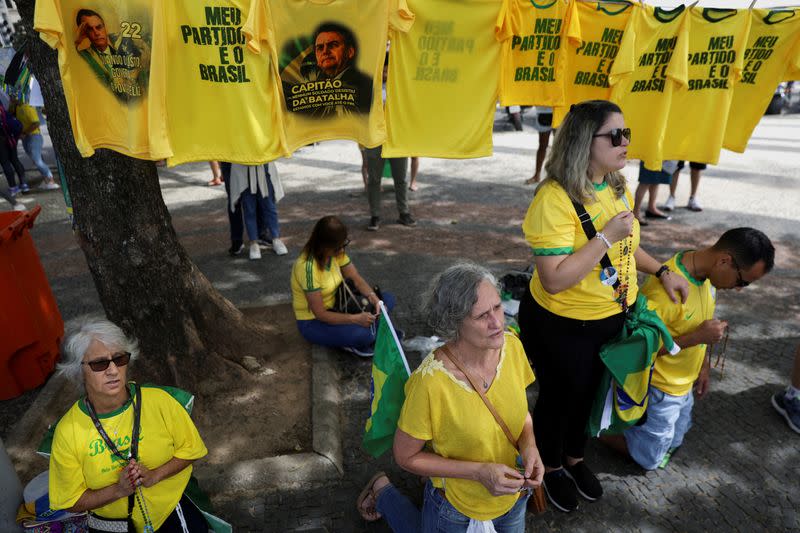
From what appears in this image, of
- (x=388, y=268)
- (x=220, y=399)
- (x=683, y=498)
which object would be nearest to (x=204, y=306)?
(x=220, y=399)

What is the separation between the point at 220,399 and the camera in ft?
12.7

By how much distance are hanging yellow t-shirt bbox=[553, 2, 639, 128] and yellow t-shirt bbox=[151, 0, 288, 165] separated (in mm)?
2114

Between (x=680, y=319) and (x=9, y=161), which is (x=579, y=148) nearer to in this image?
(x=680, y=319)

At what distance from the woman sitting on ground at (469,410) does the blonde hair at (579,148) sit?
70cm

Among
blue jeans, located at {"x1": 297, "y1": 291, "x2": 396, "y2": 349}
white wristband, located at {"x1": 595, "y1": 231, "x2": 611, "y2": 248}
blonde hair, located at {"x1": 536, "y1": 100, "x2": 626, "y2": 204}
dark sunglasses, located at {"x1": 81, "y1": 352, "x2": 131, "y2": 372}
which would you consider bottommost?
blue jeans, located at {"x1": 297, "y1": 291, "x2": 396, "y2": 349}

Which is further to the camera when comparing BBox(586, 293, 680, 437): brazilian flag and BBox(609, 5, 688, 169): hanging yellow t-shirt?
BBox(609, 5, 688, 169): hanging yellow t-shirt

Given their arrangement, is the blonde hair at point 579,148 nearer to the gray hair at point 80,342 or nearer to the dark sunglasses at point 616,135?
the dark sunglasses at point 616,135

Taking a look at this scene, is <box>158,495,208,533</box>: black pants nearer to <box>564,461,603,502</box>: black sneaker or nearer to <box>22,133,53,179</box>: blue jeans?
<box>564,461,603,502</box>: black sneaker

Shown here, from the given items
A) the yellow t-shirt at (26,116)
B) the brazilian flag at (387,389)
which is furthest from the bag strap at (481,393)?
the yellow t-shirt at (26,116)

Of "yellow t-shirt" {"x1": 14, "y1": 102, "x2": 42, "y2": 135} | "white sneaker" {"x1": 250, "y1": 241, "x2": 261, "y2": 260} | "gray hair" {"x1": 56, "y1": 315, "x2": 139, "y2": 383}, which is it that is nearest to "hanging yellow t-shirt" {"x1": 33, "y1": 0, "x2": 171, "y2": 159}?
"gray hair" {"x1": 56, "y1": 315, "x2": 139, "y2": 383}

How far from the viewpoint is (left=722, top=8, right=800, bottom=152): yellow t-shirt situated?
12.1 feet

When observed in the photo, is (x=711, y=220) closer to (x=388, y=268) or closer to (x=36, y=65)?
(x=388, y=268)

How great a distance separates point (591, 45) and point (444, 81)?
122 cm

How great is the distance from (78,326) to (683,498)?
3475mm
